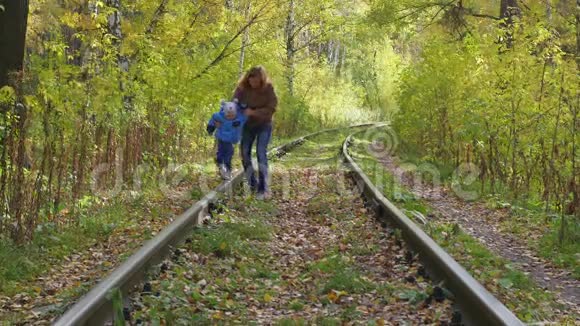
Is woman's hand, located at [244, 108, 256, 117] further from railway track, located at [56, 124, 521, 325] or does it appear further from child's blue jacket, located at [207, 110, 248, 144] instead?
railway track, located at [56, 124, 521, 325]

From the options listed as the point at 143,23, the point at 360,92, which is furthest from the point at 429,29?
the point at 360,92

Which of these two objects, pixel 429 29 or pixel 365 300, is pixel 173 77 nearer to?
pixel 365 300

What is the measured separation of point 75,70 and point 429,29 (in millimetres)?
17681

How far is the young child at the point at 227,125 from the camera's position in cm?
943

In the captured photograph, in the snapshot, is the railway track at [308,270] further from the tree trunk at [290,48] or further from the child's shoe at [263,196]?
the tree trunk at [290,48]

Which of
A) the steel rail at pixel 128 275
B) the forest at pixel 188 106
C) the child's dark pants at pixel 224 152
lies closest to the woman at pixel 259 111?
the child's dark pants at pixel 224 152

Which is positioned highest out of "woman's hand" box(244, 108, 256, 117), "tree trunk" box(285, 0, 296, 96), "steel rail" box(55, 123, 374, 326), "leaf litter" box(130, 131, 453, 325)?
"tree trunk" box(285, 0, 296, 96)

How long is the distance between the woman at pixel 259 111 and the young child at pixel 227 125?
13cm

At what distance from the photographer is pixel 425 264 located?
18.0ft

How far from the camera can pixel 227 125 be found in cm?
966

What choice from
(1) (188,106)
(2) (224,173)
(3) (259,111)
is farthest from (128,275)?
(1) (188,106)

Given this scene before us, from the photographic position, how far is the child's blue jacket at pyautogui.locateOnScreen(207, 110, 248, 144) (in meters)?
9.55

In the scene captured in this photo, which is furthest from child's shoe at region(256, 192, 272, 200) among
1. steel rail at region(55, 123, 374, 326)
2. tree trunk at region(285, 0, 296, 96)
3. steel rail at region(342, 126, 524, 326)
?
tree trunk at region(285, 0, 296, 96)

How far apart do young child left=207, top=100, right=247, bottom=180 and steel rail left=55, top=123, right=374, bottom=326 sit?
2295 millimetres
